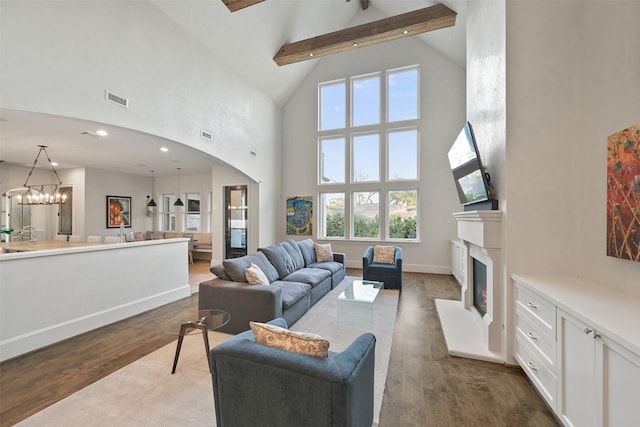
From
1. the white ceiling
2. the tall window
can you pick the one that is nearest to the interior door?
the white ceiling

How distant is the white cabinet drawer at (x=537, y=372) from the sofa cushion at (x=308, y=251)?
3455 millimetres

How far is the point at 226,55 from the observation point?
5.27m

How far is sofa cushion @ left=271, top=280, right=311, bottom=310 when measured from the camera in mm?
3236

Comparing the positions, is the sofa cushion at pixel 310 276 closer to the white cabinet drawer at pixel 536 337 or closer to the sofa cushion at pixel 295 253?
the sofa cushion at pixel 295 253

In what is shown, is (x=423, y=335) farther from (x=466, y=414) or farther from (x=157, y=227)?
(x=157, y=227)

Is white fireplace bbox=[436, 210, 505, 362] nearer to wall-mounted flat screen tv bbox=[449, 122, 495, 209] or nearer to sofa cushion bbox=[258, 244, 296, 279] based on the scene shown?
wall-mounted flat screen tv bbox=[449, 122, 495, 209]

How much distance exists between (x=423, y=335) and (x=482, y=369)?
738mm

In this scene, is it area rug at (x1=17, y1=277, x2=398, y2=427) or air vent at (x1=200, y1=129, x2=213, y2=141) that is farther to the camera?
air vent at (x1=200, y1=129, x2=213, y2=141)

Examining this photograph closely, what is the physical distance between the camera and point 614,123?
2.06m

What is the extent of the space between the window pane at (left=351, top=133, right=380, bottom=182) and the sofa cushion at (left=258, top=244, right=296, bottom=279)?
364cm

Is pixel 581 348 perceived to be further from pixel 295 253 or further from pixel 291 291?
pixel 295 253

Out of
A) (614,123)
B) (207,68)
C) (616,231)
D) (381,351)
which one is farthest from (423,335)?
(207,68)

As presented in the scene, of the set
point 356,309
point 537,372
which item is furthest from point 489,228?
point 356,309

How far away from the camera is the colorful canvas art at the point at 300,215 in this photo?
763 cm
